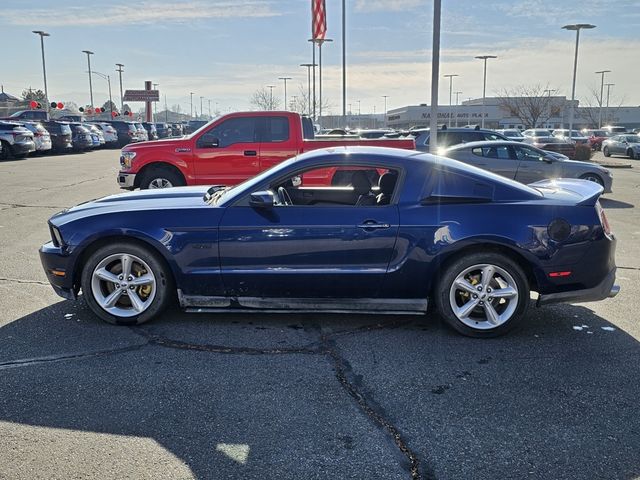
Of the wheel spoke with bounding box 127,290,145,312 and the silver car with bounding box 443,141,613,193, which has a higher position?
the silver car with bounding box 443,141,613,193

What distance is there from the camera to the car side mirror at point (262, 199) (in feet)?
15.3

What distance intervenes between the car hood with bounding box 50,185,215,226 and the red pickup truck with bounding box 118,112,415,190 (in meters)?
5.42

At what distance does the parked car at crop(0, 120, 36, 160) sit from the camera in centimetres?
2370

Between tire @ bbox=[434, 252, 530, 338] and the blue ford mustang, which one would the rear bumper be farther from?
tire @ bbox=[434, 252, 530, 338]

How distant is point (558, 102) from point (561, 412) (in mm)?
80613

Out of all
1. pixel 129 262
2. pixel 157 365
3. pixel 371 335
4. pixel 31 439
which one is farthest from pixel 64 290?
pixel 371 335

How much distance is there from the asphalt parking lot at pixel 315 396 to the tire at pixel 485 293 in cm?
14

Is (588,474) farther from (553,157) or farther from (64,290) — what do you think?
(553,157)

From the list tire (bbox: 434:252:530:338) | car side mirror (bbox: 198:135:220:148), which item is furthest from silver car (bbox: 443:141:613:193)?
tire (bbox: 434:252:530:338)

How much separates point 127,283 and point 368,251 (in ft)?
6.62

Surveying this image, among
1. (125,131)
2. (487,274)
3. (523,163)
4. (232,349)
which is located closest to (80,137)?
(125,131)

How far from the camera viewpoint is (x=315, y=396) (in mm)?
3684

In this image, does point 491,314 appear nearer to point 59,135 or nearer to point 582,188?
point 582,188

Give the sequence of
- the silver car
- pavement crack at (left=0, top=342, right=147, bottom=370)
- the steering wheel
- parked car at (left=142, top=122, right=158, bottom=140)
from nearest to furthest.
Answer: pavement crack at (left=0, top=342, right=147, bottom=370)
the steering wheel
the silver car
parked car at (left=142, top=122, right=158, bottom=140)
